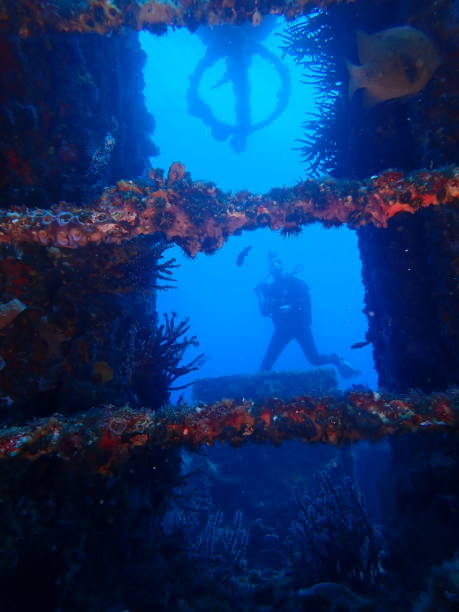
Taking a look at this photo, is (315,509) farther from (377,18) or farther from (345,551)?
(377,18)

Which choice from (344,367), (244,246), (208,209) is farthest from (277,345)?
(244,246)

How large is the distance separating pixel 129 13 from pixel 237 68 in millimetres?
14074

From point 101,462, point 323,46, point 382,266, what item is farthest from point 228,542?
point 323,46

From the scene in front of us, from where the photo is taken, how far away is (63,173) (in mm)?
4289

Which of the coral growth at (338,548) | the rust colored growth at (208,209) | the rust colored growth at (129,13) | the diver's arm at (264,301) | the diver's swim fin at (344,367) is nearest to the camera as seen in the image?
the rust colored growth at (208,209)

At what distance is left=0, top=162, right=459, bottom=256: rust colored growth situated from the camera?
3.24 m

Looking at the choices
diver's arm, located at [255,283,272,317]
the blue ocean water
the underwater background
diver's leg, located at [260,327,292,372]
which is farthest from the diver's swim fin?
the blue ocean water

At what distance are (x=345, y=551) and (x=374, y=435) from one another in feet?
6.12

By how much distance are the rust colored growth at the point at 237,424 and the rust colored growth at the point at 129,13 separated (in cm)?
435

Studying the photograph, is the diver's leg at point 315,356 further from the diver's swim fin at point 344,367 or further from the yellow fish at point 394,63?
the yellow fish at point 394,63

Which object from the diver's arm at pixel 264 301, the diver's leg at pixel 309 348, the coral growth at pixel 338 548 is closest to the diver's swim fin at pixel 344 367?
the diver's leg at pixel 309 348

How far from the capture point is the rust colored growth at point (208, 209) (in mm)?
3240

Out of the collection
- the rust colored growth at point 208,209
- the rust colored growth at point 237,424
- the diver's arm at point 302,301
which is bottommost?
the rust colored growth at point 237,424

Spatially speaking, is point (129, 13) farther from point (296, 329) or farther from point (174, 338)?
point (296, 329)
